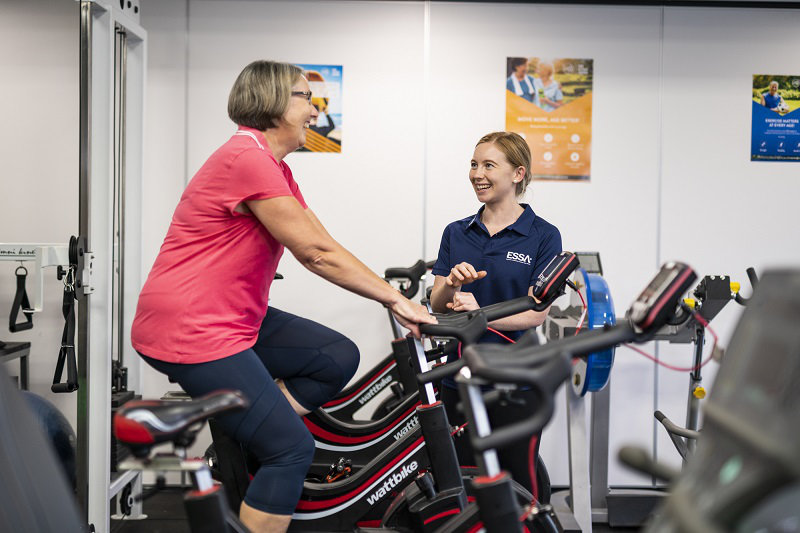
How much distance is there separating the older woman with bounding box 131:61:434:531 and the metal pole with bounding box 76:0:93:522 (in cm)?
97

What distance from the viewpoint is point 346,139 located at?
3.82 metres

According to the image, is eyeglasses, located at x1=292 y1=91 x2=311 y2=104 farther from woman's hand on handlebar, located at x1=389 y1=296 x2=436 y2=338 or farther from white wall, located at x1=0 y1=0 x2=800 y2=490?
white wall, located at x1=0 y1=0 x2=800 y2=490

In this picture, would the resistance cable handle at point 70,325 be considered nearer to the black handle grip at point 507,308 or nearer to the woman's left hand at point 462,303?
the woman's left hand at point 462,303

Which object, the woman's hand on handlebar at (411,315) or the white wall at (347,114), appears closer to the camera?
the woman's hand on handlebar at (411,315)

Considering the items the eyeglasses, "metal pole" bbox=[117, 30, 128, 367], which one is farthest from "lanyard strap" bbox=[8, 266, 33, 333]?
the eyeglasses

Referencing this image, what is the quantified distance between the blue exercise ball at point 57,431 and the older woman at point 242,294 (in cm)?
109

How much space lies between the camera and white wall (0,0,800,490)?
12.4 ft

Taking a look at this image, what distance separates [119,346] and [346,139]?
154 cm

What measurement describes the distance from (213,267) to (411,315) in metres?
0.53

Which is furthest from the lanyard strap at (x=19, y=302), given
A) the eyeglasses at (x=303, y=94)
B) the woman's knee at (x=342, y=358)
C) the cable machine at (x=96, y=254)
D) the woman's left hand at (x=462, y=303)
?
the woman's left hand at (x=462, y=303)

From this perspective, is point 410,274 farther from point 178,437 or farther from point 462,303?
point 178,437

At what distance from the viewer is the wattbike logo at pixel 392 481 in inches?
93.9

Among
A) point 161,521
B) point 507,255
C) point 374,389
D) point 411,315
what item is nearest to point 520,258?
point 507,255

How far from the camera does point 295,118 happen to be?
2031 millimetres
